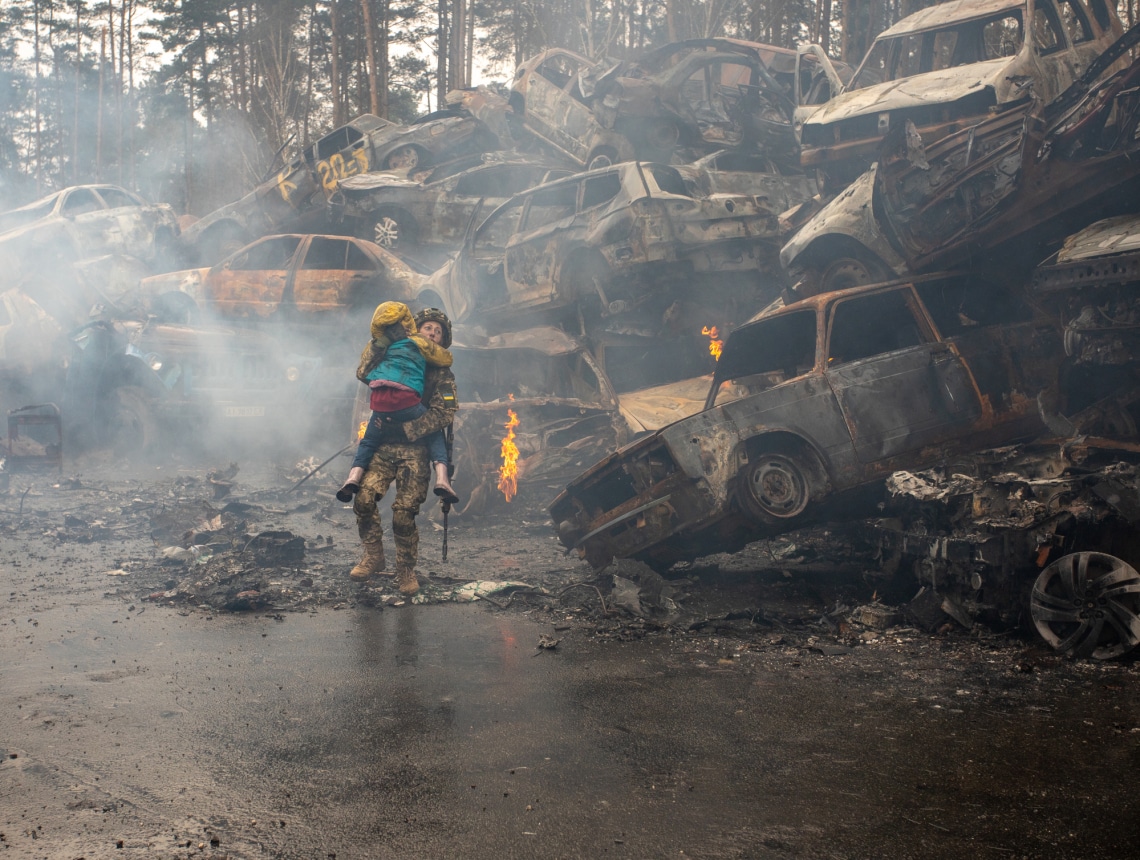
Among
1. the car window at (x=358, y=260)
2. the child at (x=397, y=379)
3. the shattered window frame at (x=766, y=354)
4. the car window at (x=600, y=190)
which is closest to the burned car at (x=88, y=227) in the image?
the car window at (x=358, y=260)

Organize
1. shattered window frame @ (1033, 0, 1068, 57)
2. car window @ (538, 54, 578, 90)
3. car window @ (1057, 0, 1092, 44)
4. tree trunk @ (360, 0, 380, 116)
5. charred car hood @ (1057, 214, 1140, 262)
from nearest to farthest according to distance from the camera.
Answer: charred car hood @ (1057, 214, 1140, 262)
shattered window frame @ (1033, 0, 1068, 57)
car window @ (1057, 0, 1092, 44)
car window @ (538, 54, 578, 90)
tree trunk @ (360, 0, 380, 116)

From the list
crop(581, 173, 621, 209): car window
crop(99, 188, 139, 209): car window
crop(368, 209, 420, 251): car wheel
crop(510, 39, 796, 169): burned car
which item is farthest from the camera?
crop(99, 188, 139, 209): car window

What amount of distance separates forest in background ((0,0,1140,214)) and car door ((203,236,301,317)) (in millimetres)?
6132

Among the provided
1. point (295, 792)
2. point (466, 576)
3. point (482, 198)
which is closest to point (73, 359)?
point (482, 198)

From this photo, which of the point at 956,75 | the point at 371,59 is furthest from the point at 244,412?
the point at 371,59

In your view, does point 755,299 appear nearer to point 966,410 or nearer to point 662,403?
point 662,403

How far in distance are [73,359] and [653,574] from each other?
9666 millimetres

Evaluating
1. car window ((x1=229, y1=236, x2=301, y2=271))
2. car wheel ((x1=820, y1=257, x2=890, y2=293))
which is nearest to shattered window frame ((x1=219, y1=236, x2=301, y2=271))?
car window ((x1=229, y1=236, x2=301, y2=271))

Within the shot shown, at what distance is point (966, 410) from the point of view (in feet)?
20.8

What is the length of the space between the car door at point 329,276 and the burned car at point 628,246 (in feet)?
8.26

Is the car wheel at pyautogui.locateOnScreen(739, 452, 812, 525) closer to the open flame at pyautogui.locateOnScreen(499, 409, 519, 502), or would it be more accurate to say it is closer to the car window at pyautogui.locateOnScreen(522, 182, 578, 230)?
the open flame at pyautogui.locateOnScreen(499, 409, 519, 502)

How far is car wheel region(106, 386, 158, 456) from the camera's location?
1248 centimetres

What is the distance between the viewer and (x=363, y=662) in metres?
4.89

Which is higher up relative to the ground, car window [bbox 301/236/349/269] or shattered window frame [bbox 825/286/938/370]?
car window [bbox 301/236/349/269]
